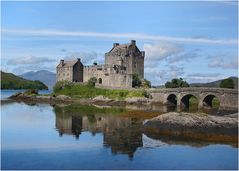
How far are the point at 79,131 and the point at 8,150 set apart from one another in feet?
33.6

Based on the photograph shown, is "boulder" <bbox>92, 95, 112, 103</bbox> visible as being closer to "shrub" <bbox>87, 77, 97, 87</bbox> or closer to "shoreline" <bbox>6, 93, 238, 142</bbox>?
"shrub" <bbox>87, 77, 97, 87</bbox>

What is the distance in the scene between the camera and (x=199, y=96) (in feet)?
213

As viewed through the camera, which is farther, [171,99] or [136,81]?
[136,81]

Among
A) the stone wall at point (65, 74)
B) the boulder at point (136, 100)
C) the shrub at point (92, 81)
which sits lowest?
the boulder at point (136, 100)

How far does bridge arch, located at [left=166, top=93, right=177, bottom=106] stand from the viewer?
71500mm

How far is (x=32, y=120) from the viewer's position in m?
45.9

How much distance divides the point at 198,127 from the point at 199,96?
3094 centimetres

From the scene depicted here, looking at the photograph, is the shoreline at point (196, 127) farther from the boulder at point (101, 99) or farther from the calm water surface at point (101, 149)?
the boulder at point (101, 99)

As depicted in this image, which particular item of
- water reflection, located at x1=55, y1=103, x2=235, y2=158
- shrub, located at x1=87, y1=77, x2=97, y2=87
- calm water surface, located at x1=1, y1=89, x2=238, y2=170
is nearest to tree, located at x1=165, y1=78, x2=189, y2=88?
shrub, located at x1=87, y1=77, x2=97, y2=87

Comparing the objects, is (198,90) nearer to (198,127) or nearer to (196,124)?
(196,124)

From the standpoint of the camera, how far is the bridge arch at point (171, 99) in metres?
71.5

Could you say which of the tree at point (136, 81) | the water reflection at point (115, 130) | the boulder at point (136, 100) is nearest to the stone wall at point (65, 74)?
the tree at point (136, 81)

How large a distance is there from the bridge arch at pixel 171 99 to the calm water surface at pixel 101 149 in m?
29.8

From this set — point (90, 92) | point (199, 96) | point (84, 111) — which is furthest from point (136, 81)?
point (84, 111)
